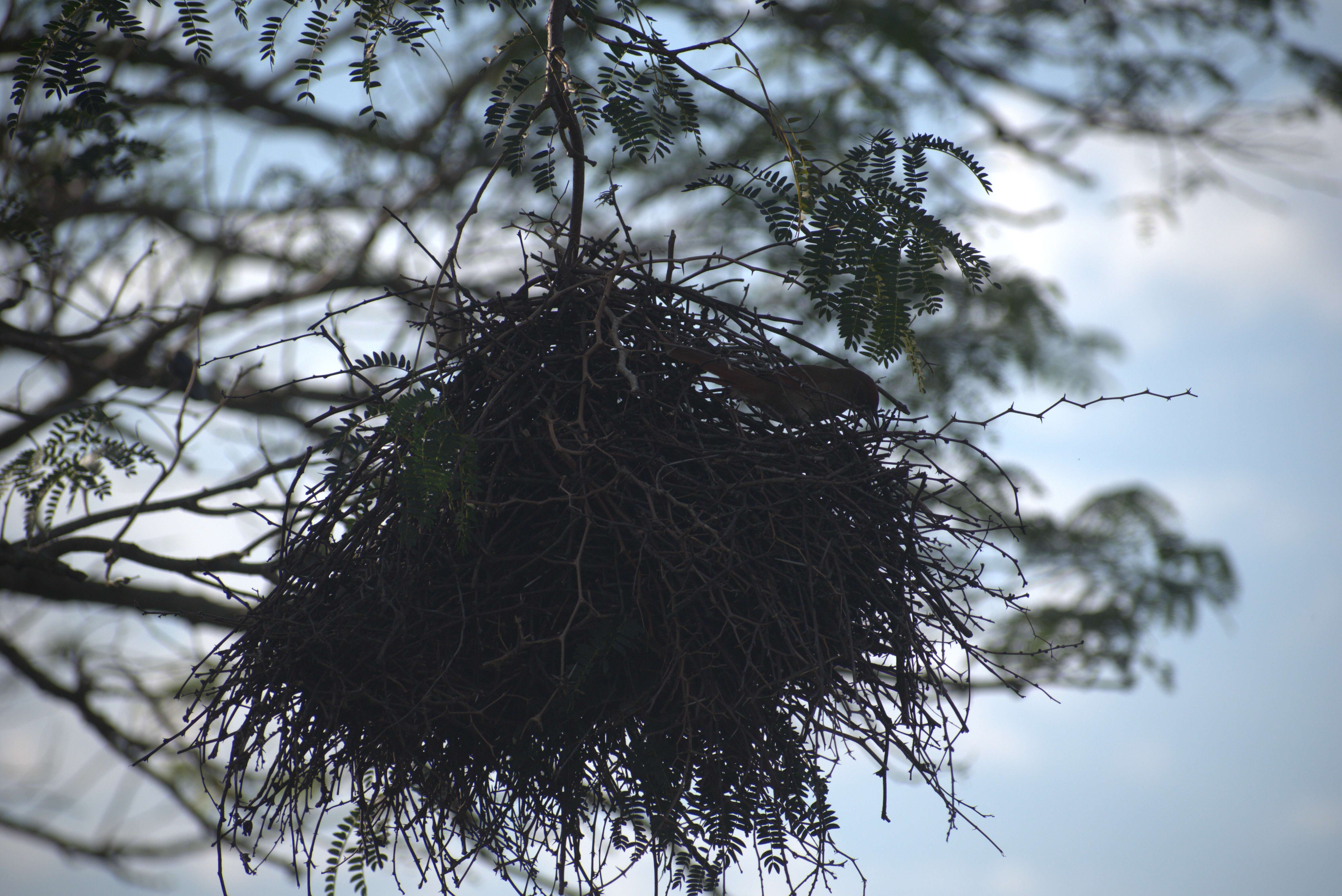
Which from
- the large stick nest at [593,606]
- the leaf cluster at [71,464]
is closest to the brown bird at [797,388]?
the large stick nest at [593,606]

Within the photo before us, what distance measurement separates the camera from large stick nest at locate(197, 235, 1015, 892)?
4.39 ft

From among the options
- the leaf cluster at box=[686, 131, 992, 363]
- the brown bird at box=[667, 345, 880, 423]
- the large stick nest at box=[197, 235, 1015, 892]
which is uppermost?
the leaf cluster at box=[686, 131, 992, 363]

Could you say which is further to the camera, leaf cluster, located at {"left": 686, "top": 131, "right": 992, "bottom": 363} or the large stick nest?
leaf cluster, located at {"left": 686, "top": 131, "right": 992, "bottom": 363}

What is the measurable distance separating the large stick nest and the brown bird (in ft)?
0.09

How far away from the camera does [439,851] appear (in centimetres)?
146

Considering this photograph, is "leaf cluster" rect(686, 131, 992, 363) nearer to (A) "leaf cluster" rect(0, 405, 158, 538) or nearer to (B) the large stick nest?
(B) the large stick nest

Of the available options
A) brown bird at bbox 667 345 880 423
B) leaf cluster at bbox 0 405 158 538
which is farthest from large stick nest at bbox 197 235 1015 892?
leaf cluster at bbox 0 405 158 538

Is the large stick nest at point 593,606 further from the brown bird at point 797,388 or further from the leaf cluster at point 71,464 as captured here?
the leaf cluster at point 71,464

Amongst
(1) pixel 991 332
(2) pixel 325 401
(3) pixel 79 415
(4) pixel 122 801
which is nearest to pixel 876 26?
(1) pixel 991 332

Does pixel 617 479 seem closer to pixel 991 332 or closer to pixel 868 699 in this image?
pixel 868 699

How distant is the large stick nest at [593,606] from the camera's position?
134cm

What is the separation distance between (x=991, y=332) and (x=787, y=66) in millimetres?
1697

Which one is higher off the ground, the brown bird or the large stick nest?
the brown bird

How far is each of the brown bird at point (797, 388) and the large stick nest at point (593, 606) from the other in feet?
0.09
